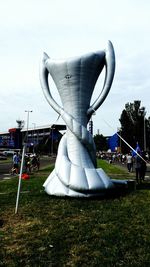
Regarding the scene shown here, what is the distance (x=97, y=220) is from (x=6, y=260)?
309cm

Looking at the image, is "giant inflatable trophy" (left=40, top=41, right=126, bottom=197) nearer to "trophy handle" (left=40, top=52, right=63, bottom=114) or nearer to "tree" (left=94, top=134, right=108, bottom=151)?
"trophy handle" (left=40, top=52, right=63, bottom=114)

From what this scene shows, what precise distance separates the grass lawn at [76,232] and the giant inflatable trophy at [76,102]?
1375 millimetres

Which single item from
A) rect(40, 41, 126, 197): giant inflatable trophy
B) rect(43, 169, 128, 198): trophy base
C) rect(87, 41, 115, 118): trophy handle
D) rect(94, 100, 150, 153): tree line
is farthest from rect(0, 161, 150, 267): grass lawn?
rect(94, 100, 150, 153): tree line

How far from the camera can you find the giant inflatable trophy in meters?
12.3

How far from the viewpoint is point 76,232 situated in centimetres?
743

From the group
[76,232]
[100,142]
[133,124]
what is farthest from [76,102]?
[100,142]

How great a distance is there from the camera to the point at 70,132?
12.8 metres

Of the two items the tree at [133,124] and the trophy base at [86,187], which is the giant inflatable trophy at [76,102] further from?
the tree at [133,124]

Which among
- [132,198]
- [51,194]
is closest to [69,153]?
[51,194]

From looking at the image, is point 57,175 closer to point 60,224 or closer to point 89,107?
point 89,107

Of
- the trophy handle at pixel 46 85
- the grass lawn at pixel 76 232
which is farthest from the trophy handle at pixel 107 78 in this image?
the grass lawn at pixel 76 232

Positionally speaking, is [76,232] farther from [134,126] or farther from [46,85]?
[134,126]

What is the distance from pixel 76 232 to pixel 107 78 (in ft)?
21.8

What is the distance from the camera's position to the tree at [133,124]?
194ft
